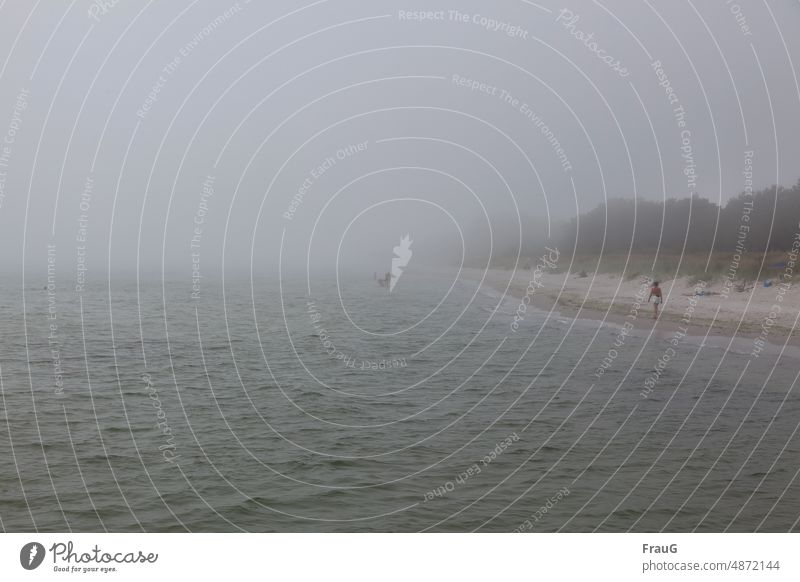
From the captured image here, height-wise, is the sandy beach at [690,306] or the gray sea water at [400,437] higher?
the sandy beach at [690,306]

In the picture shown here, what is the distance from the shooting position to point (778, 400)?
1709 cm

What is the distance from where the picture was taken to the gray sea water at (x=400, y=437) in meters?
10.7

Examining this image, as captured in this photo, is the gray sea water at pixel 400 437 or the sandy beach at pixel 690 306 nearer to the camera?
the gray sea water at pixel 400 437

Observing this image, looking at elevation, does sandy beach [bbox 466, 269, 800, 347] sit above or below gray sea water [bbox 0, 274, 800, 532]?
above

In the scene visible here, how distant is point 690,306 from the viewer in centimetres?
3061

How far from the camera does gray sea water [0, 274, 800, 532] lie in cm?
1069

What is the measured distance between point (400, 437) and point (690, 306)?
65.1 feet

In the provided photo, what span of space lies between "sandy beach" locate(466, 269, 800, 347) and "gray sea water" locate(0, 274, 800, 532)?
2.03m

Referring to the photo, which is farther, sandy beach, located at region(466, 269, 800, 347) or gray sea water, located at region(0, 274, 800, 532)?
sandy beach, located at region(466, 269, 800, 347)

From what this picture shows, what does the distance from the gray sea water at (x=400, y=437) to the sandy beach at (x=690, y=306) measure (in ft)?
6.66

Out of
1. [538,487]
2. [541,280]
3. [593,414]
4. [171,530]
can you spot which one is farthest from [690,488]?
[541,280]

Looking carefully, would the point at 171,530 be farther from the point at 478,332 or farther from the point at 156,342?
the point at 478,332

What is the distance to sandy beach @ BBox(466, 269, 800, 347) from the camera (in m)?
26.1

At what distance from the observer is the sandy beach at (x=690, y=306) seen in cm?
2606
